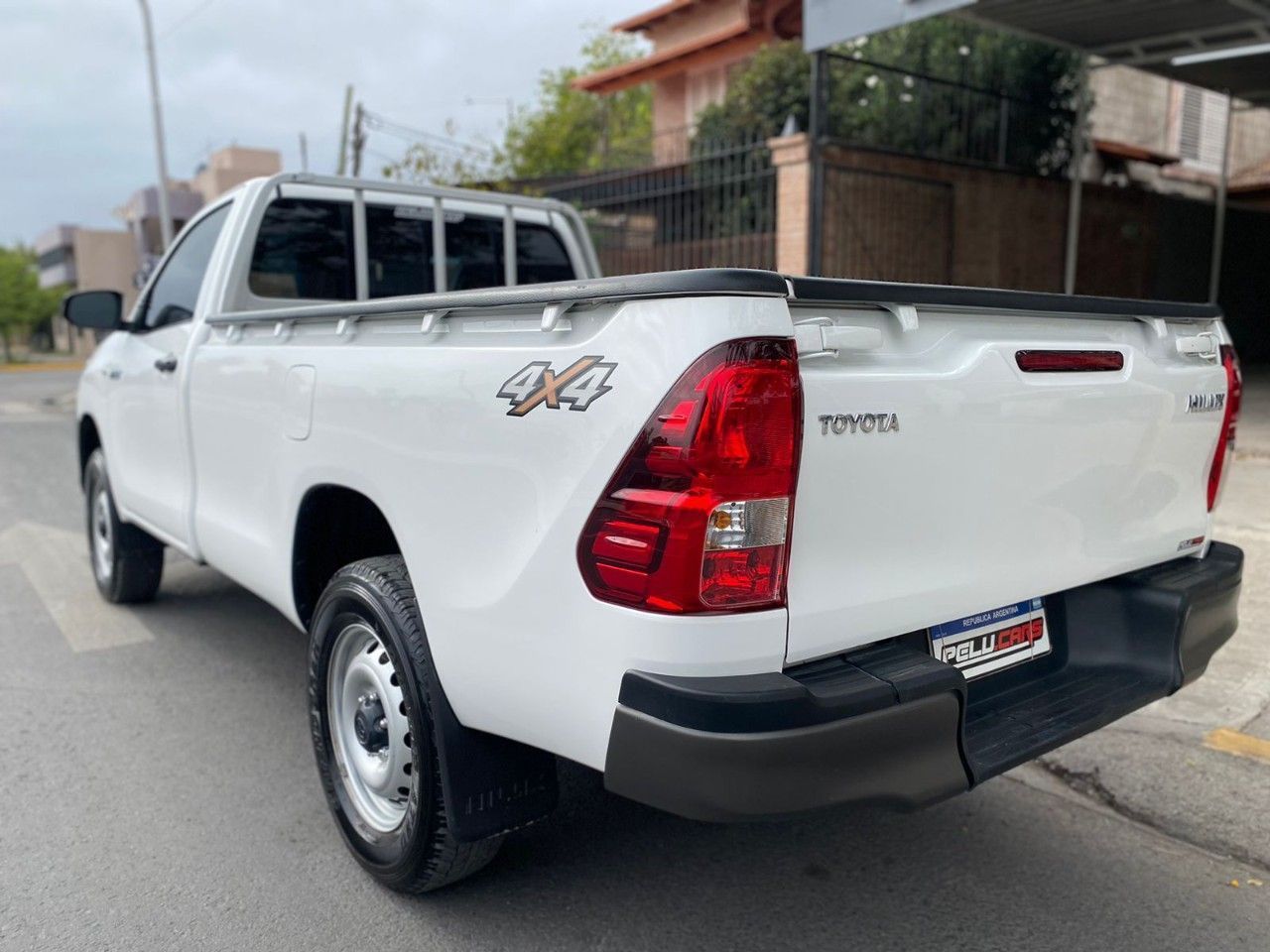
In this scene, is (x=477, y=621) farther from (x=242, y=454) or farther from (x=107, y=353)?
(x=107, y=353)

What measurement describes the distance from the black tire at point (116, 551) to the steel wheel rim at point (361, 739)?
110 inches

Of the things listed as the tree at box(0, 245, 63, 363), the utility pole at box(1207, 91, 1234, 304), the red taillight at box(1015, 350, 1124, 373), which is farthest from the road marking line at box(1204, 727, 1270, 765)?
the tree at box(0, 245, 63, 363)

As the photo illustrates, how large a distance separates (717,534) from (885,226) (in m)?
9.66

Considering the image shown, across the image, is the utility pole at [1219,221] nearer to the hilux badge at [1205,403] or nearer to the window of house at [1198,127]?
the window of house at [1198,127]

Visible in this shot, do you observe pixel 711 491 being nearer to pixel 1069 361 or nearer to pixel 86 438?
pixel 1069 361

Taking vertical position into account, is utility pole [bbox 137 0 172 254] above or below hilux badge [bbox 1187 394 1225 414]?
above

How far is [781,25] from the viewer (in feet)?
49.4

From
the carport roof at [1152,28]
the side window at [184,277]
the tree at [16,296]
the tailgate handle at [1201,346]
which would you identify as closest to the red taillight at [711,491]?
the tailgate handle at [1201,346]

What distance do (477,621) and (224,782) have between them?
5.62ft

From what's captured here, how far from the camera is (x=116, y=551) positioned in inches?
211

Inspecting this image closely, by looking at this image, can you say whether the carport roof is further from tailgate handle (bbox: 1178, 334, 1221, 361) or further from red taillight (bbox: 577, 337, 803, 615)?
red taillight (bbox: 577, 337, 803, 615)

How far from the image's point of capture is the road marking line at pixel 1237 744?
3674mm

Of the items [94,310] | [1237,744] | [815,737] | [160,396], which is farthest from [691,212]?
[815,737]

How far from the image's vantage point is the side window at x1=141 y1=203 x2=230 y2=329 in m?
4.53
